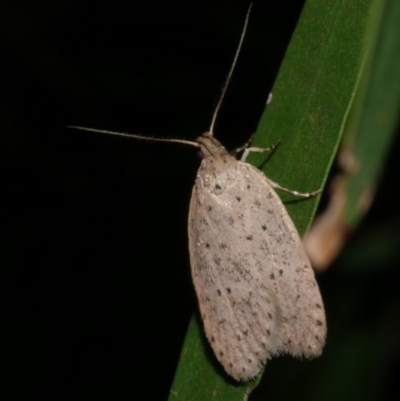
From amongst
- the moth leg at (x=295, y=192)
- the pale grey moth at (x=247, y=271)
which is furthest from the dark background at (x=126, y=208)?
the moth leg at (x=295, y=192)

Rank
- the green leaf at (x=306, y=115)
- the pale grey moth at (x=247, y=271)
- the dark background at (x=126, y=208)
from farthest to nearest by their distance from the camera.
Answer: the dark background at (x=126, y=208) < the pale grey moth at (x=247, y=271) < the green leaf at (x=306, y=115)

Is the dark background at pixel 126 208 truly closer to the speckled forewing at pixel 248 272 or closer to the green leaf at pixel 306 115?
the speckled forewing at pixel 248 272

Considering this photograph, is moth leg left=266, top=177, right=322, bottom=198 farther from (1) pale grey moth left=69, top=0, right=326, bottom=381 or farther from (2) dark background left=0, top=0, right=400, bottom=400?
(2) dark background left=0, top=0, right=400, bottom=400

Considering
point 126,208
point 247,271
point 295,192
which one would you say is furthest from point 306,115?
point 126,208

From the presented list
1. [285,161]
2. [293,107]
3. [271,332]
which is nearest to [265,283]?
[271,332]

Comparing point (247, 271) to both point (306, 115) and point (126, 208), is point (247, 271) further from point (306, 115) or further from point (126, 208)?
point (126, 208)

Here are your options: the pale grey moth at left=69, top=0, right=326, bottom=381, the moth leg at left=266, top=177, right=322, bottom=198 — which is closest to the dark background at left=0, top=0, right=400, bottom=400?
the pale grey moth at left=69, top=0, right=326, bottom=381
